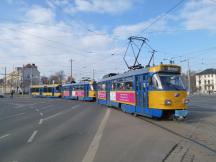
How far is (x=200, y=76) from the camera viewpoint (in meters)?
149

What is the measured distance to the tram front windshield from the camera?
14537 millimetres

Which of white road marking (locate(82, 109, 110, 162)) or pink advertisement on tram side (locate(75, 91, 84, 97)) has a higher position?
pink advertisement on tram side (locate(75, 91, 84, 97))

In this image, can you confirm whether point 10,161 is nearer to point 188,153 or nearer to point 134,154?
point 134,154

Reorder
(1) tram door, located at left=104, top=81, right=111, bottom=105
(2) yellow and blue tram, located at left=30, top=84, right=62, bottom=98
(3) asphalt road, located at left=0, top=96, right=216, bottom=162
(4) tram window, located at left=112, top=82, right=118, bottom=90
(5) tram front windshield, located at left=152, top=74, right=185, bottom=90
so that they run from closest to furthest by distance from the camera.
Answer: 1. (3) asphalt road, located at left=0, top=96, right=216, bottom=162
2. (5) tram front windshield, located at left=152, top=74, right=185, bottom=90
3. (4) tram window, located at left=112, top=82, right=118, bottom=90
4. (1) tram door, located at left=104, top=81, right=111, bottom=105
5. (2) yellow and blue tram, located at left=30, top=84, right=62, bottom=98

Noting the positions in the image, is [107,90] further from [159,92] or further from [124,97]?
[159,92]

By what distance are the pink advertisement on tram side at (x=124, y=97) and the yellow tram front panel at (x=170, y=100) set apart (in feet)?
11.1

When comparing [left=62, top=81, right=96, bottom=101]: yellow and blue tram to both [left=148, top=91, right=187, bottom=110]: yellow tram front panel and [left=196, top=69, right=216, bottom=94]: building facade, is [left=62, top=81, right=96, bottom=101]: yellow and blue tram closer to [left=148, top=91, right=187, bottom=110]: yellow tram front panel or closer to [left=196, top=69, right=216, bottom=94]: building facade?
[left=148, top=91, right=187, bottom=110]: yellow tram front panel

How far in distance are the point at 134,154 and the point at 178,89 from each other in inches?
295

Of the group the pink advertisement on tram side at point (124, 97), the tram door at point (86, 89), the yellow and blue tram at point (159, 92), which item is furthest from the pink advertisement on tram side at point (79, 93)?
the yellow and blue tram at point (159, 92)

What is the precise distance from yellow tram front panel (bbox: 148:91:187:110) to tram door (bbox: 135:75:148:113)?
1.39m

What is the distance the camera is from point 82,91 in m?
44.3

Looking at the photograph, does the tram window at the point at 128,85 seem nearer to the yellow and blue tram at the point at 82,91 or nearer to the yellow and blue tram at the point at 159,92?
the yellow and blue tram at the point at 159,92

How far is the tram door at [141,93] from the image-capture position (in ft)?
52.8

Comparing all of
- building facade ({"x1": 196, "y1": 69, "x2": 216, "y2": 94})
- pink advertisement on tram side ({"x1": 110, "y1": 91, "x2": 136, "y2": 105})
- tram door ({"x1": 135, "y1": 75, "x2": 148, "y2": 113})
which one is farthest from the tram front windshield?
building facade ({"x1": 196, "y1": 69, "x2": 216, "y2": 94})
